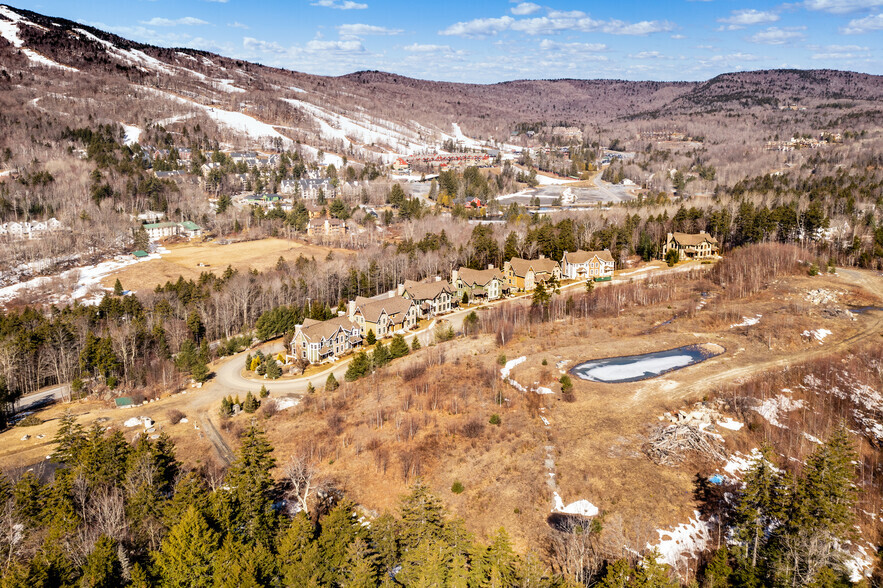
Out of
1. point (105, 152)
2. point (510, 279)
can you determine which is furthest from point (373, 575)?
point (105, 152)

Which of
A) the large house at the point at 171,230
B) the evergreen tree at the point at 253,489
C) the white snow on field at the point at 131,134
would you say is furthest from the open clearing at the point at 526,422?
the white snow on field at the point at 131,134

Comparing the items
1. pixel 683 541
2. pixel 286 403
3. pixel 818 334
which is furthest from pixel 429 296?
pixel 683 541

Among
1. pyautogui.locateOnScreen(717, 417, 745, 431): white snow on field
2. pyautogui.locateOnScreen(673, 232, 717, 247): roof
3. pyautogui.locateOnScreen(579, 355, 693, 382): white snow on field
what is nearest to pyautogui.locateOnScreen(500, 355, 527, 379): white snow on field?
pyautogui.locateOnScreen(579, 355, 693, 382): white snow on field

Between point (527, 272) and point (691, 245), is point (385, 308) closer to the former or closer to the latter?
point (527, 272)

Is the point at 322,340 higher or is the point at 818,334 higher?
the point at 322,340

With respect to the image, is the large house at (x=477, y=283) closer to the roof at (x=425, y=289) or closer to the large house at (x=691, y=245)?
the roof at (x=425, y=289)

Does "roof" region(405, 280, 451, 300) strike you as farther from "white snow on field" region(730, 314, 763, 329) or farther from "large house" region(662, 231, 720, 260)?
"large house" region(662, 231, 720, 260)
